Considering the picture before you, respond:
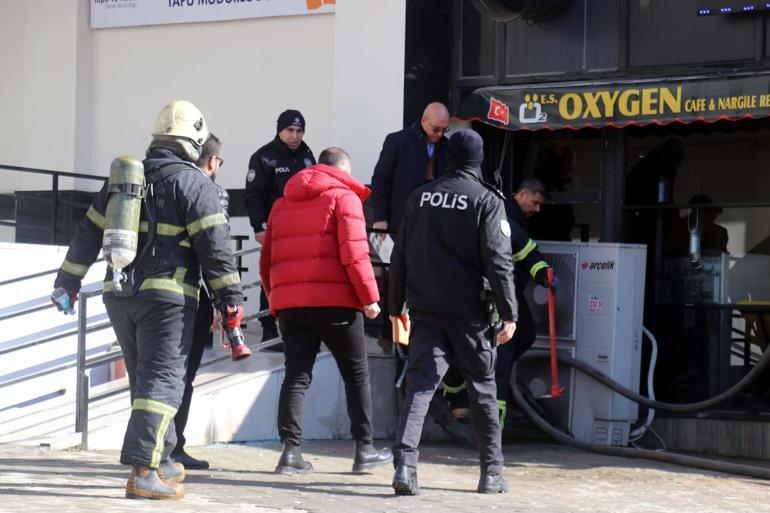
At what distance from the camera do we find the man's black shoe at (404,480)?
6691mm

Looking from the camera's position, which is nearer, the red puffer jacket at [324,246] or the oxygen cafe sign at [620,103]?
the red puffer jacket at [324,246]

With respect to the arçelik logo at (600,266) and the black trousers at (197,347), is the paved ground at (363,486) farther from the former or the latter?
the arçelik logo at (600,266)

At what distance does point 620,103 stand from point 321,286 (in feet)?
10.8

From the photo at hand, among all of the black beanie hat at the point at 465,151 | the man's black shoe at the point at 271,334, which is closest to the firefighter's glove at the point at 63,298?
the black beanie hat at the point at 465,151

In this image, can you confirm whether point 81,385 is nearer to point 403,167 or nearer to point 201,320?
point 201,320

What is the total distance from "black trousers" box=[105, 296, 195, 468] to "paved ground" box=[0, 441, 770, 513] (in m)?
0.27

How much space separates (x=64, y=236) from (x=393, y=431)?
4.66m

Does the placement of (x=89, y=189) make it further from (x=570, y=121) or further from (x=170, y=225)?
(x=170, y=225)

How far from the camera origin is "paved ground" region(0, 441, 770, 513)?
20.6 feet

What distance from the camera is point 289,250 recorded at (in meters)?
7.45

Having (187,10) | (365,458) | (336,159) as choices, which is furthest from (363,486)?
(187,10)

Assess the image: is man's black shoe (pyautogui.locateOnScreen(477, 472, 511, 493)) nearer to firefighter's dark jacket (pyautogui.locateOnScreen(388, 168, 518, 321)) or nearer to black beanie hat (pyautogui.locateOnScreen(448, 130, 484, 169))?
firefighter's dark jacket (pyautogui.locateOnScreen(388, 168, 518, 321))

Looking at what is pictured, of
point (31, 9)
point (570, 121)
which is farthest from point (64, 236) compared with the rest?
point (570, 121)

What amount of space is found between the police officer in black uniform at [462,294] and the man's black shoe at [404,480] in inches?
1.1
